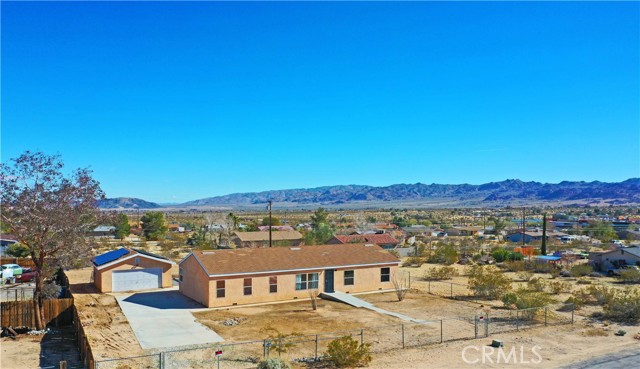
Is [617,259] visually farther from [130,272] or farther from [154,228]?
[154,228]

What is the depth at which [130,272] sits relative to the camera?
122 ft

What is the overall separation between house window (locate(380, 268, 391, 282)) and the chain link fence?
9155mm

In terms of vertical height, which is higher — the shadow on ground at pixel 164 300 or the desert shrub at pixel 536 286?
the shadow on ground at pixel 164 300

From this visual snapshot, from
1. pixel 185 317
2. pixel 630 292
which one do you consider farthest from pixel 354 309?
pixel 630 292

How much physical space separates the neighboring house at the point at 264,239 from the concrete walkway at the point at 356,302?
98.8 feet

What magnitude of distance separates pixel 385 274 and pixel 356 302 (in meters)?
6.02

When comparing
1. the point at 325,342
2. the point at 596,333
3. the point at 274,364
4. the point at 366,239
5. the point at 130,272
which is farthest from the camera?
the point at 366,239

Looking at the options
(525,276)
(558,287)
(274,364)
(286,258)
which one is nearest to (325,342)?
(274,364)

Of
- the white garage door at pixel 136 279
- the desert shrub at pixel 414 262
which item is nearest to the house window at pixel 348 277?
the white garage door at pixel 136 279

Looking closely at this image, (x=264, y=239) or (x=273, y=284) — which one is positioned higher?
(x=273, y=284)

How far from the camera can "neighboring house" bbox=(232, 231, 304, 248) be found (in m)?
65.1

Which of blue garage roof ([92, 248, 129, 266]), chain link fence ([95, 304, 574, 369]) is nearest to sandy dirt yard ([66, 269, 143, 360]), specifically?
chain link fence ([95, 304, 574, 369])

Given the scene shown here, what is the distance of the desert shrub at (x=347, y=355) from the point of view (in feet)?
64.0

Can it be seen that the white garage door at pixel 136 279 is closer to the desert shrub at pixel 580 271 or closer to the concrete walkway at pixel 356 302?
the concrete walkway at pixel 356 302
